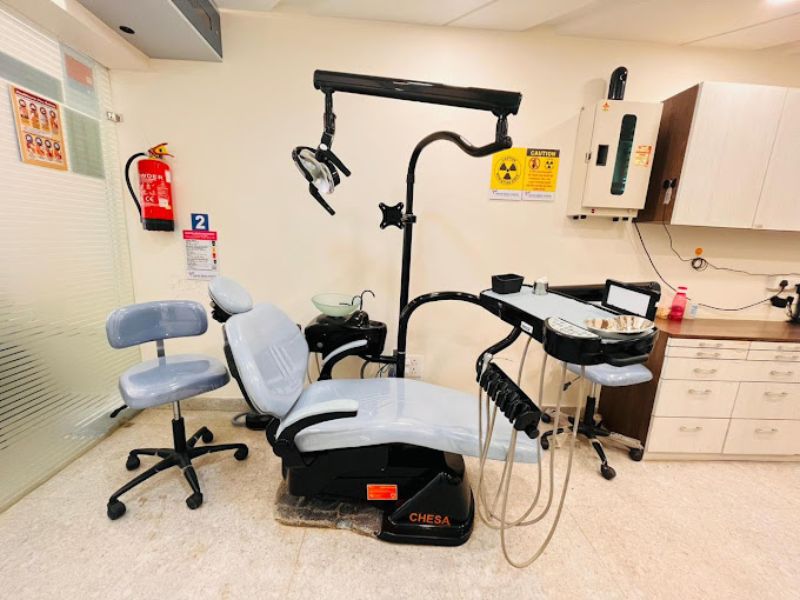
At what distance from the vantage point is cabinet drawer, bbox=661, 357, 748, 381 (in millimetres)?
1926

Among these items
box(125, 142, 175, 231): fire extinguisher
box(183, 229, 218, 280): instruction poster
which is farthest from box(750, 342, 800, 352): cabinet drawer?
box(125, 142, 175, 231): fire extinguisher

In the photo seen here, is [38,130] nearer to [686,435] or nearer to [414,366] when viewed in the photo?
[414,366]

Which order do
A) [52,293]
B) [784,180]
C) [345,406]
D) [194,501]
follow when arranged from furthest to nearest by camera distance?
[784,180], [52,293], [194,501], [345,406]

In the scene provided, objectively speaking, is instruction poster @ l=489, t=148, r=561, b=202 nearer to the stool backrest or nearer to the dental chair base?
the dental chair base

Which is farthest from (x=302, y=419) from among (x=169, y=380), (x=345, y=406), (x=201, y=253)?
(x=201, y=253)

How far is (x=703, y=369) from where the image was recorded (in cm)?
193

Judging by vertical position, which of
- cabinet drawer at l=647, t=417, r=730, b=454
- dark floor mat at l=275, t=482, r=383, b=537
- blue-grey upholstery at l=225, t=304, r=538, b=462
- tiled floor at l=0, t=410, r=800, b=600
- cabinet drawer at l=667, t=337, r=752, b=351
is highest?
cabinet drawer at l=667, t=337, r=752, b=351

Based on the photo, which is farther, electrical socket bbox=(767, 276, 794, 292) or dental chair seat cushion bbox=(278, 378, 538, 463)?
electrical socket bbox=(767, 276, 794, 292)

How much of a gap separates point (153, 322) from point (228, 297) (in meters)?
0.63

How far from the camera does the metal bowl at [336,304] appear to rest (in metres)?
2.09

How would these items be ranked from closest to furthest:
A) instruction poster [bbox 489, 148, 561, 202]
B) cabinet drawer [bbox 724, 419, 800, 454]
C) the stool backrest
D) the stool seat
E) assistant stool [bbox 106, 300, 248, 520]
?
assistant stool [bbox 106, 300, 248, 520] < the stool backrest < the stool seat < cabinet drawer [bbox 724, 419, 800, 454] < instruction poster [bbox 489, 148, 561, 202]

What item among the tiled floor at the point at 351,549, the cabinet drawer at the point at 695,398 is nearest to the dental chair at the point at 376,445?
the tiled floor at the point at 351,549

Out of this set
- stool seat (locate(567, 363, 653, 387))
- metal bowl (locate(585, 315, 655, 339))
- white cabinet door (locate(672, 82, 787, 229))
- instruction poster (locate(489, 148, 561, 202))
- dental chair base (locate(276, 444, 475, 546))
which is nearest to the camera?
metal bowl (locate(585, 315, 655, 339))

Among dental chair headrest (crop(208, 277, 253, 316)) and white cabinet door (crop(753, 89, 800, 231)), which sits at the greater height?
white cabinet door (crop(753, 89, 800, 231))
